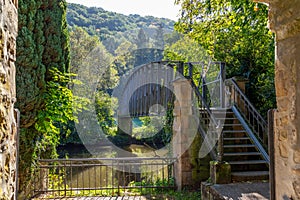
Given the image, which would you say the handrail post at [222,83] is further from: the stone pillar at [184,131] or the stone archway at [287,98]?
the stone archway at [287,98]

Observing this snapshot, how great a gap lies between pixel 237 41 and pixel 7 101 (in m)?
6.68

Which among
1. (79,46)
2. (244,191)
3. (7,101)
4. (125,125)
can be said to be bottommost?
(244,191)

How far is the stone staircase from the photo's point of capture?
445cm

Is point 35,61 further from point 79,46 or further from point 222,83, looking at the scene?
point 79,46

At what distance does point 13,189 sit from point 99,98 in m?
14.3

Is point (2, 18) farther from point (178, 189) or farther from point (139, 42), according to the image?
point (139, 42)

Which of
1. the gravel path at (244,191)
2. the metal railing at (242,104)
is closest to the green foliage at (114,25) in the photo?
the metal railing at (242,104)

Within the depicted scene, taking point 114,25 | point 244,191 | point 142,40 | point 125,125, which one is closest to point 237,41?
point 244,191

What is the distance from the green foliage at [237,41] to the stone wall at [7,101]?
15.9 feet

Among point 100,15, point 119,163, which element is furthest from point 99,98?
point 100,15

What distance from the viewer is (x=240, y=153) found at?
4957 millimetres

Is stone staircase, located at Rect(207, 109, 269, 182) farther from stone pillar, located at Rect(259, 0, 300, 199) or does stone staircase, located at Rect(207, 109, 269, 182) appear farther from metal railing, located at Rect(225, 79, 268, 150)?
stone pillar, located at Rect(259, 0, 300, 199)

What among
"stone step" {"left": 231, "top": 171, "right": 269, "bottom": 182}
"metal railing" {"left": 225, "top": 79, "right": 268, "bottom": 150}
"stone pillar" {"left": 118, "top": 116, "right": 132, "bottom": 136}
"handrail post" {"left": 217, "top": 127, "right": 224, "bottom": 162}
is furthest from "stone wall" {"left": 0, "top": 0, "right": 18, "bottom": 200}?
"stone pillar" {"left": 118, "top": 116, "right": 132, "bottom": 136}

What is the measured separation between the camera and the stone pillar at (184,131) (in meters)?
5.57
